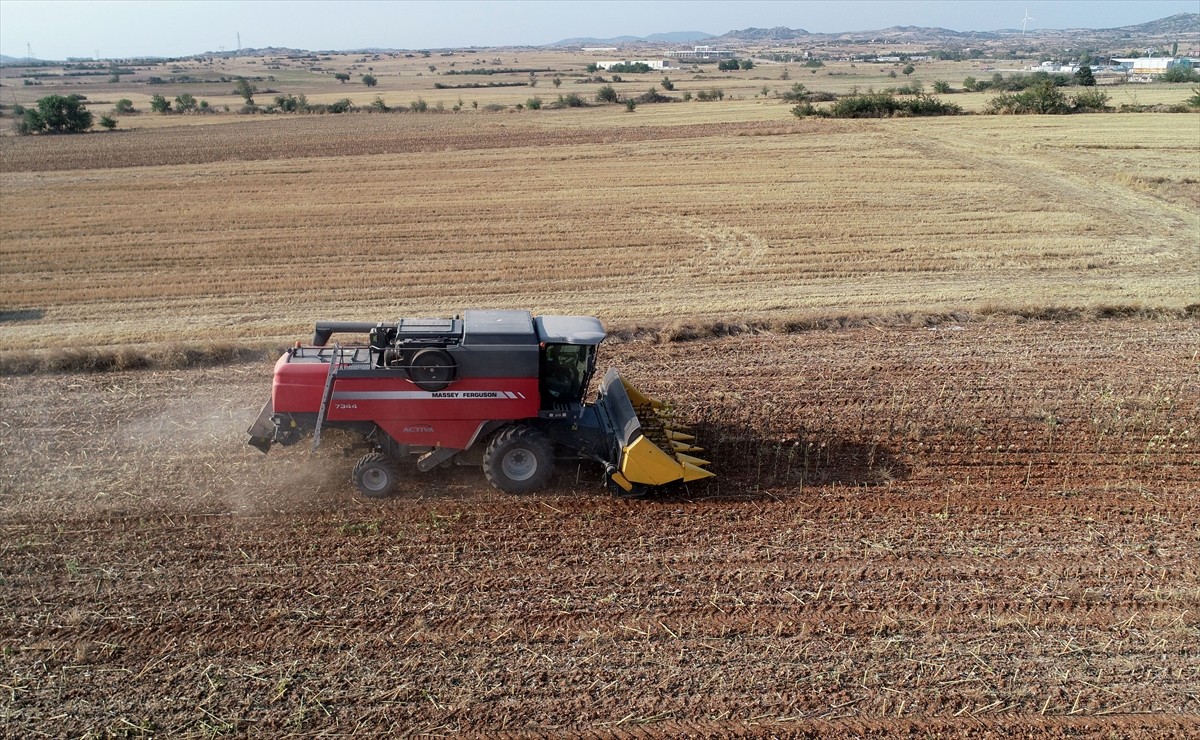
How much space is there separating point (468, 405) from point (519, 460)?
0.78 metres

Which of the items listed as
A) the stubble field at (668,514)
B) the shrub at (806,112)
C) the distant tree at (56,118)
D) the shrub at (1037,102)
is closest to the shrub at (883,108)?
the shrub at (806,112)

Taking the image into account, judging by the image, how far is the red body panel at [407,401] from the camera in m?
8.62

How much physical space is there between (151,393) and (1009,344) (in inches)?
486

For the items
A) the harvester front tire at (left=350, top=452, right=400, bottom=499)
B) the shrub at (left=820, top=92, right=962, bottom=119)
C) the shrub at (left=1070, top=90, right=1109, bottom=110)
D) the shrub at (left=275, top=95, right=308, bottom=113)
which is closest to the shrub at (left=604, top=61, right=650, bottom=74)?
the shrub at (left=275, top=95, right=308, bottom=113)

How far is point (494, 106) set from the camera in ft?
178

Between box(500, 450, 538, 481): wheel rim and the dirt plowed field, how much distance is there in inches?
9.9

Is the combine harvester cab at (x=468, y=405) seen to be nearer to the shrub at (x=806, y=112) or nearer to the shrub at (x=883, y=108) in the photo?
the shrub at (x=806, y=112)

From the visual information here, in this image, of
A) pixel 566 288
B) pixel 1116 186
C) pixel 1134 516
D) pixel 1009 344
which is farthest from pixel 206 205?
pixel 1116 186

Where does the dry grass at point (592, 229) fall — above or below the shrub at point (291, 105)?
below

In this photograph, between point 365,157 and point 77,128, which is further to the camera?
point 77,128

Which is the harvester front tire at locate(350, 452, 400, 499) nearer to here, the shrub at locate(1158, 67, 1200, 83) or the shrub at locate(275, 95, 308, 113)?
the shrub at locate(275, 95, 308, 113)

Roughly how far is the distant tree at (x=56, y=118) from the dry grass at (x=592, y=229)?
728cm

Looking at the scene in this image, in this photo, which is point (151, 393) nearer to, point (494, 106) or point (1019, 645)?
point (1019, 645)

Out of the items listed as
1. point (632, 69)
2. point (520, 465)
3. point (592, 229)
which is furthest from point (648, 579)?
point (632, 69)
